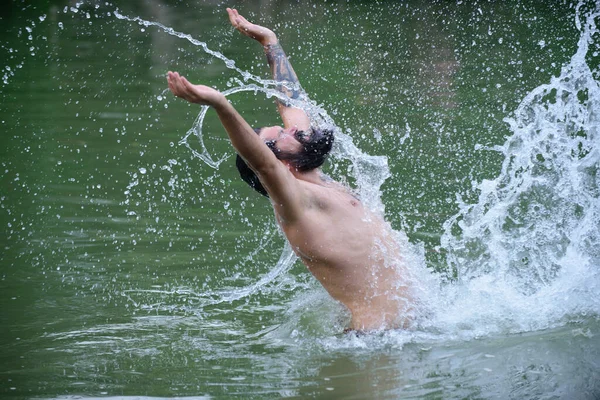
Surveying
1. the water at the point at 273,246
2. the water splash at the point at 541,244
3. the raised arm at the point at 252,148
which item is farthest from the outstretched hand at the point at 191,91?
the water splash at the point at 541,244

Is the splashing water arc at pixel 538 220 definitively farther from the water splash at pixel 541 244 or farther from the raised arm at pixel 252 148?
the raised arm at pixel 252 148

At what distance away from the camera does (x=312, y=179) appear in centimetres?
450

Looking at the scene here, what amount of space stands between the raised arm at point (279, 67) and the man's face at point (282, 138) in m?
0.35

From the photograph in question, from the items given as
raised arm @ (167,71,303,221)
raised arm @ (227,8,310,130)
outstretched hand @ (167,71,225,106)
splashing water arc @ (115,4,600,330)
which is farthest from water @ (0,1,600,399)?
outstretched hand @ (167,71,225,106)

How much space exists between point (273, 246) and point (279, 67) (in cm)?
160

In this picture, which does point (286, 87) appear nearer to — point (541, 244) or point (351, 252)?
point (351, 252)

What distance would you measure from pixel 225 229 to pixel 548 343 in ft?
8.75

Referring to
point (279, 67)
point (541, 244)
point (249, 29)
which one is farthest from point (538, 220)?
point (249, 29)

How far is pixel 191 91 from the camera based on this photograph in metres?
3.53

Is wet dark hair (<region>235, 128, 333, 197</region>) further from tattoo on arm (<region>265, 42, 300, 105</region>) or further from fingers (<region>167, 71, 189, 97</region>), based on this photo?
fingers (<region>167, 71, 189, 97</region>)

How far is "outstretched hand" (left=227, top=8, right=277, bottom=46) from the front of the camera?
15.9 feet

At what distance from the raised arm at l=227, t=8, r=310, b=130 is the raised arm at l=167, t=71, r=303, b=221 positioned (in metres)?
0.74

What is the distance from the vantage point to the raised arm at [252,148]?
3.56m

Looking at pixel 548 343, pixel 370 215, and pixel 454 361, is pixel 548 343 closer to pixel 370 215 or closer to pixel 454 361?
pixel 454 361
